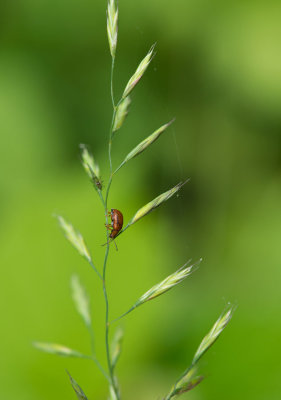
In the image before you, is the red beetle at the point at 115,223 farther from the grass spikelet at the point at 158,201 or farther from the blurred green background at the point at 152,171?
the blurred green background at the point at 152,171

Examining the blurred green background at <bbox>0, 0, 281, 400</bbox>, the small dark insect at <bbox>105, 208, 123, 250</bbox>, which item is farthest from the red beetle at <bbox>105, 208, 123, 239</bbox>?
the blurred green background at <bbox>0, 0, 281, 400</bbox>

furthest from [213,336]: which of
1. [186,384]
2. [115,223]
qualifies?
[115,223]

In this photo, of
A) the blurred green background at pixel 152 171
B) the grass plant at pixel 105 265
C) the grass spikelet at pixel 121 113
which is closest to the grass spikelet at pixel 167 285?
the grass plant at pixel 105 265

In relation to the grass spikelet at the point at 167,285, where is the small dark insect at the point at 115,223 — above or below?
above

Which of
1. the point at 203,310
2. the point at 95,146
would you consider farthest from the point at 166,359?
the point at 95,146

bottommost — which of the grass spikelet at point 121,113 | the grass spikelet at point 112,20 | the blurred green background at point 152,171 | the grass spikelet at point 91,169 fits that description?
the blurred green background at point 152,171

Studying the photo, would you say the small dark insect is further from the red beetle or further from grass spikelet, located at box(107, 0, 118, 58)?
grass spikelet, located at box(107, 0, 118, 58)

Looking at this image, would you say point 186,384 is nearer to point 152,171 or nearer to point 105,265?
point 105,265

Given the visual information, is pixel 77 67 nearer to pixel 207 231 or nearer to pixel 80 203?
pixel 80 203
